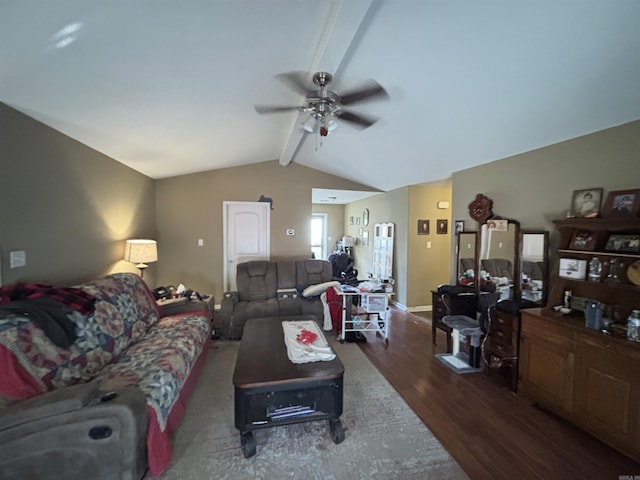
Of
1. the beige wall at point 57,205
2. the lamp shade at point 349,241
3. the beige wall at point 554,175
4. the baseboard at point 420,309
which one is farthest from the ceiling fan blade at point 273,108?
the lamp shade at point 349,241

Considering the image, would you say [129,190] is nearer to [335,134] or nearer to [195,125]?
[195,125]

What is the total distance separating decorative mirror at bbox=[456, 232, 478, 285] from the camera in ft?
11.9

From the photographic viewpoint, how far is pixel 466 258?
147 inches

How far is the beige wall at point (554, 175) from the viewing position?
2.19 meters

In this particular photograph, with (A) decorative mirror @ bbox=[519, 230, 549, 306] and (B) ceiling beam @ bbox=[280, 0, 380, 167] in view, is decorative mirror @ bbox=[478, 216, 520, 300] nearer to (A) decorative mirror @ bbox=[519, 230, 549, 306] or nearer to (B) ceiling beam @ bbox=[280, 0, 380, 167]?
(A) decorative mirror @ bbox=[519, 230, 549, 306]

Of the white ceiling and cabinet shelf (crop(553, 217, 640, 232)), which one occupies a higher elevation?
the white ceiling

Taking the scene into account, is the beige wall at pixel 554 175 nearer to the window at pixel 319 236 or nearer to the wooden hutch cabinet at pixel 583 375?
the wooden hutch cabinet at pixel 583 375

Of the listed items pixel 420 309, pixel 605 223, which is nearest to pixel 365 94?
pixel 605 223

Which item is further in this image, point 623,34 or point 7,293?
point 7,293

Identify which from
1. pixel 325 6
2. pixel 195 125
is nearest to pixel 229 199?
pixel 195 125

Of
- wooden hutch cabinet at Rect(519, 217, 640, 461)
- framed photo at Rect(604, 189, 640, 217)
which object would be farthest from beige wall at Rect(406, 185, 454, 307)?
framed photo at Rect(604, 189, 640, 217)

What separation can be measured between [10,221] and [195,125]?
5.63 ft

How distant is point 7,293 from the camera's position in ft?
5.76

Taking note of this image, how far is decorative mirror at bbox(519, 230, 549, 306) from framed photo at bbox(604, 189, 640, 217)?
561 mm
